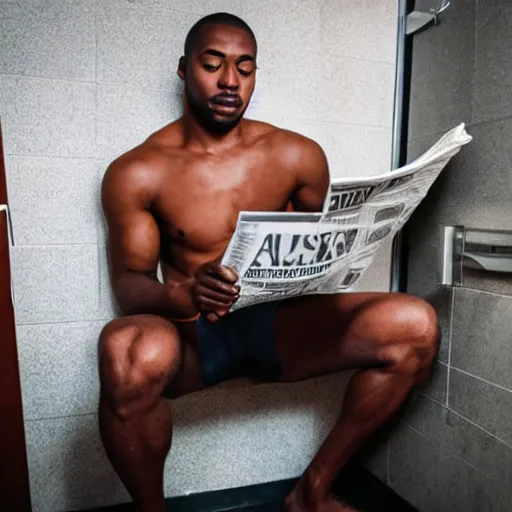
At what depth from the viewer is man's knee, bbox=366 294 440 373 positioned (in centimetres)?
100

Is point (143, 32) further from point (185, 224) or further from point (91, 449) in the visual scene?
point (91, 449)

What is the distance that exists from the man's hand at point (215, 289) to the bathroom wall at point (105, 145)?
1.67 feet

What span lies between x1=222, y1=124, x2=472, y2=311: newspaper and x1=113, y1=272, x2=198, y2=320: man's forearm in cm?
10

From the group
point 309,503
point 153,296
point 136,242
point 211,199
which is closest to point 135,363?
point 153,296

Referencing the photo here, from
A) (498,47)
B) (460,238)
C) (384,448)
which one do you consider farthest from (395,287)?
(498,47)

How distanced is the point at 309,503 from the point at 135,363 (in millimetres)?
490

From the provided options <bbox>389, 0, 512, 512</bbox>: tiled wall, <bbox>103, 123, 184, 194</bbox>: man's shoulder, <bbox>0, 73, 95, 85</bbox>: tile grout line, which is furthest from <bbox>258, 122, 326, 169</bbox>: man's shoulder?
<bbox>0, 73, 95, 85</bbox>: tile grout line

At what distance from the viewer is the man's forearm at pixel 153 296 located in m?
0.90

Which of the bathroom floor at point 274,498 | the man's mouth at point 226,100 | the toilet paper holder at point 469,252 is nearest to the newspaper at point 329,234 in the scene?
the toilet paper holder at point 469,252

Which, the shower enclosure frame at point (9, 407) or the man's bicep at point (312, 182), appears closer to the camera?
the shower enclosure frame at point (9, 407)

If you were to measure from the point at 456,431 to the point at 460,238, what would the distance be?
1.43ft

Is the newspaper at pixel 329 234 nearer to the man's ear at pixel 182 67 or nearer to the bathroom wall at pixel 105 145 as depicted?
the bathroom wall at pixel 105 145

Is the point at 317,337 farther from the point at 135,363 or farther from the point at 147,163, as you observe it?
the point at 147,163

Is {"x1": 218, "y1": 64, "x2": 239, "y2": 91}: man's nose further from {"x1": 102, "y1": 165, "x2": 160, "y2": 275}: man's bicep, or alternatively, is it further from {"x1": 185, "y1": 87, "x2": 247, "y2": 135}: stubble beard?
{"x1": 102, "y1": 165, "x2": 160, "y2": 275}: man's bicep
